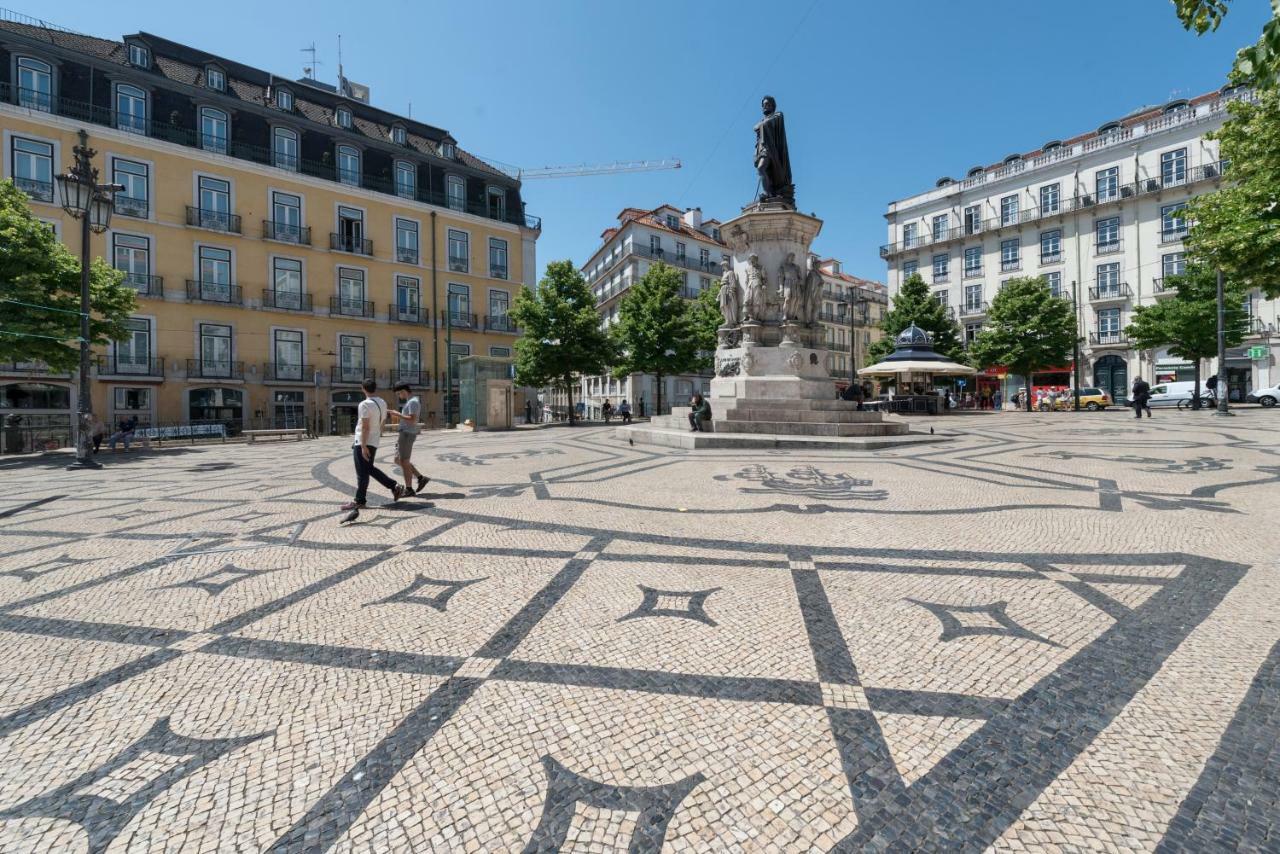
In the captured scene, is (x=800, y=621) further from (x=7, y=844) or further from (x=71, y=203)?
(x=71, y=203)

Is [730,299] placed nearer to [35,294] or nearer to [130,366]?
[35,294]

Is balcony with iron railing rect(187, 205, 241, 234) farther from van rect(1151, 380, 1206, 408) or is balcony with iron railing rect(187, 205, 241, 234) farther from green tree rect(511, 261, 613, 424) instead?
van rect(1151, 380, 1206, 408)

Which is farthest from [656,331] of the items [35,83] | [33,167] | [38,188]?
[35,83]

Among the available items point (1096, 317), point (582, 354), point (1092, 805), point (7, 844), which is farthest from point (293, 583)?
point (1096, 317)

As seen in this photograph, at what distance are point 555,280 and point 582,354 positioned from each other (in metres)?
4.32

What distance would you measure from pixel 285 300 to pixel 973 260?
49.3m

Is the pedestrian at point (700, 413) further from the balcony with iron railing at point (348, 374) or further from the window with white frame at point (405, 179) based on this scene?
the window with white frame at point (405, 179)

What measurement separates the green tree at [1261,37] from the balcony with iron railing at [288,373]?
105ft

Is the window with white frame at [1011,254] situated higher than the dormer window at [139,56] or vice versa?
the dormer window at [139,56]

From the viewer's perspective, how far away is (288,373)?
27547mm

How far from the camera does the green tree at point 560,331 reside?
92.1 ft

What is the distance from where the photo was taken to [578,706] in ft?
7.25

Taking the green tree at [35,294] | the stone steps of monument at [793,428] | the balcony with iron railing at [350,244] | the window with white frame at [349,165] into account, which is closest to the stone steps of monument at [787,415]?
the stone steps of monument at [793,428]

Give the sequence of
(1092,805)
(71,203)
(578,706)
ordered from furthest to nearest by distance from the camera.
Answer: (71,203)
(578,706)
(1092,805)
